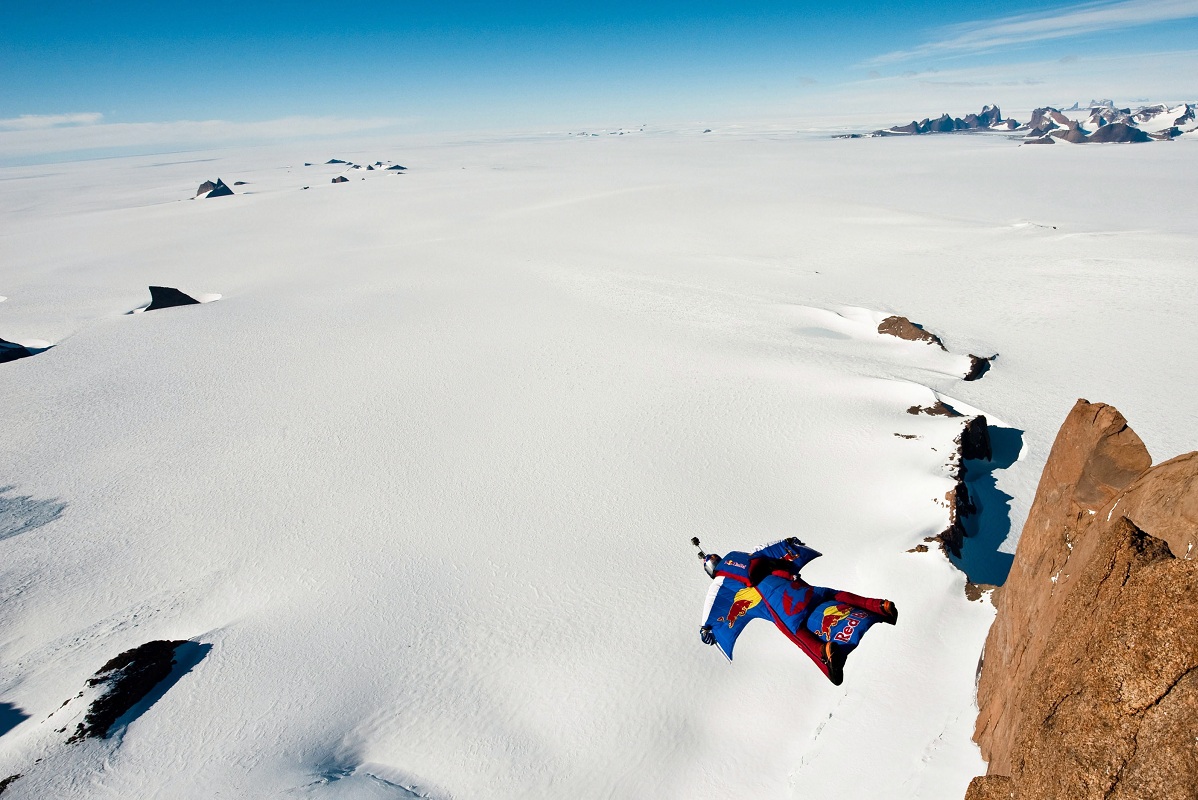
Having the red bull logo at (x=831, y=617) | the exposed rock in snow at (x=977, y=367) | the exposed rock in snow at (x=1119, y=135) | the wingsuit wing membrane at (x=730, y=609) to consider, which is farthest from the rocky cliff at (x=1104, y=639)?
the exposed rock in snow at (x=1119, y=135)

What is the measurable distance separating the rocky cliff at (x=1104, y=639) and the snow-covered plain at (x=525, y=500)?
14.3 ft

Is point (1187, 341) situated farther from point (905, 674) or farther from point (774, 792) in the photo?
point (774, 792)

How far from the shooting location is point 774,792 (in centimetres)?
1214

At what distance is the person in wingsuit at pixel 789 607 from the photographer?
8570 mm

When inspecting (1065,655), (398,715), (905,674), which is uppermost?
(1065,655)

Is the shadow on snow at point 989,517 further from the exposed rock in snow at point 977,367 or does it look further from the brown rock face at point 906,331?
the brown rock face at point 906,331

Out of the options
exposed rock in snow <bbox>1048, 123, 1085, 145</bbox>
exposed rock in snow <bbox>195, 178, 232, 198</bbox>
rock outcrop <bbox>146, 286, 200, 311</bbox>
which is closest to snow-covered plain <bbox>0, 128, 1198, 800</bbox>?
rock outcrop <bbox>146, 286, 200, 311</bbox>

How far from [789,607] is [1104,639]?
396 centimetres

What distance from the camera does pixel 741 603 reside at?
9617 millimetres

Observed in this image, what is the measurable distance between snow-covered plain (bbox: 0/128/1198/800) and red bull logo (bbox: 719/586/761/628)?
206 inches

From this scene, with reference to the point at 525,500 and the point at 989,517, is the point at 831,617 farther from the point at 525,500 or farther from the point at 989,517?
the point at 989,517

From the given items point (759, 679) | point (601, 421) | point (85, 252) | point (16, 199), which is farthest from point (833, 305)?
point (16, 199)

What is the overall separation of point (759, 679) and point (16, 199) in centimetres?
24041

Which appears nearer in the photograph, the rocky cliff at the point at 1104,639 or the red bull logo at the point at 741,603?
the rocky cliff at the point at 1104,639
